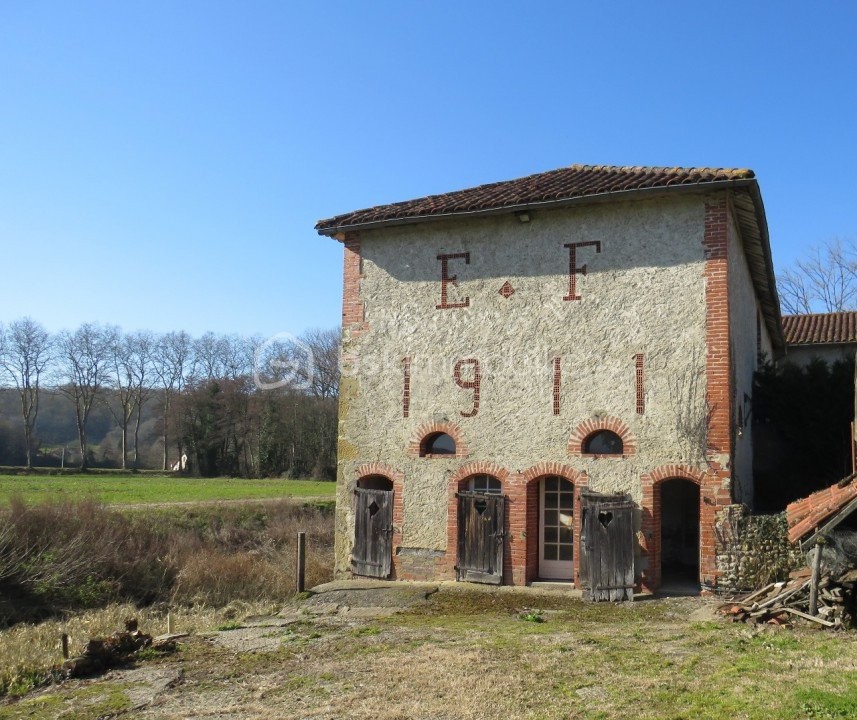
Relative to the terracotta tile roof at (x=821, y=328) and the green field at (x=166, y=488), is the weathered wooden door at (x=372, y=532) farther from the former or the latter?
the green field at (x=166, y=488)

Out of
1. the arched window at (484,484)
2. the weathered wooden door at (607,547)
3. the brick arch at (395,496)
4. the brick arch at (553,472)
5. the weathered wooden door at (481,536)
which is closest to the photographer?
the weathered wooden door at (607,547)

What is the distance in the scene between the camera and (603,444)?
519 inches

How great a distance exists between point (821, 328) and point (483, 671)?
20.0m

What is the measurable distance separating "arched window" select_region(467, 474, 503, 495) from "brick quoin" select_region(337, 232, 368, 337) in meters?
3.55

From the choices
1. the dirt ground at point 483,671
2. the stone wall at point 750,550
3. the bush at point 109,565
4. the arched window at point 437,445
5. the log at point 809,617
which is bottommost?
the bush at point 109,565

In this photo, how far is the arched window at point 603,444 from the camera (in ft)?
42.9

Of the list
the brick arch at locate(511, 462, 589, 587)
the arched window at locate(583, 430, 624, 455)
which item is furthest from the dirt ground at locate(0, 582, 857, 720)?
the arched window at locate(583, 430, 624, 455)

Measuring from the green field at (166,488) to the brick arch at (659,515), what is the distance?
2185cm

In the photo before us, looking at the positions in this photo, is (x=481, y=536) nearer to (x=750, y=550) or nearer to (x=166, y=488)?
(x=750, y=550)

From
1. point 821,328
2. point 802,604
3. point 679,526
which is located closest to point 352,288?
point 679,526

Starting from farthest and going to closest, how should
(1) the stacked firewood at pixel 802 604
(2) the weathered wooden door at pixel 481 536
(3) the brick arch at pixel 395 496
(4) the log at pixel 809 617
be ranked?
1. (3) the brick arch at pixel 395 496
2. (2) the weathered wooden door at pixel 481 536
3. (1) the stacked firewood at pixel 802 604
4. (4) the log at pixel 809 617

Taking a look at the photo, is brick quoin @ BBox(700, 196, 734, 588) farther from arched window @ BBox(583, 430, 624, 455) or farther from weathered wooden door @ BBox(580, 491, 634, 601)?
arched window @ BBox(583, 430, 624, 455)

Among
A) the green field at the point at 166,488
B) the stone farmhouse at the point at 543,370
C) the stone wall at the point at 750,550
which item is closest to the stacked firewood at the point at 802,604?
the stone wall at the point at 750,550

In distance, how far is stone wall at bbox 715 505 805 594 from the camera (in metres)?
11.5
